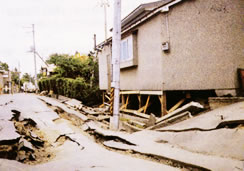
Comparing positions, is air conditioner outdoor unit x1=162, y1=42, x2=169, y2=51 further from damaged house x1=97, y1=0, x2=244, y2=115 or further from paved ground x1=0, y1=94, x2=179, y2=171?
paved ground x1=0, y1=94, x2=179, y2=171

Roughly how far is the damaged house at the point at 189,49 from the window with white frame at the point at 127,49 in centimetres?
13

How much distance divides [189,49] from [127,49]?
437cm

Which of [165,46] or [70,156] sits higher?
[165,46]

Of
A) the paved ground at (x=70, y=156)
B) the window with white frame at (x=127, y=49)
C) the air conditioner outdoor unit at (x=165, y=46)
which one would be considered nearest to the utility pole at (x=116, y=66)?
the paved ground at (x=70, y=156)

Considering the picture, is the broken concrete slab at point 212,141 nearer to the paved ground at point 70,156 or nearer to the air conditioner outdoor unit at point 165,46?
the paved ground at point 70,156

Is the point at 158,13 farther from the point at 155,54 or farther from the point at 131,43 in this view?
the point at 131,43

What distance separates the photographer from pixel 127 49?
11.1 m

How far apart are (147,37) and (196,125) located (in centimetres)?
585

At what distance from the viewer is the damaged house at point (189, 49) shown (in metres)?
6.70

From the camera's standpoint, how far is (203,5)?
717 cm

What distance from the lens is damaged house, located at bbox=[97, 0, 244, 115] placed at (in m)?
6.70

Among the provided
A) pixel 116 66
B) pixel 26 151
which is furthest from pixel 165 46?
pixel 26 151

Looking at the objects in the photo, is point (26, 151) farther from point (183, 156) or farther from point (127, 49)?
point (127, 49)

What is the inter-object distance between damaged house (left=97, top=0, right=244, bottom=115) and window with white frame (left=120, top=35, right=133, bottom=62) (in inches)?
5.2
